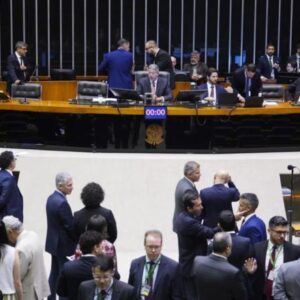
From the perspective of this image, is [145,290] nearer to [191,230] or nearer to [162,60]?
[191,230]

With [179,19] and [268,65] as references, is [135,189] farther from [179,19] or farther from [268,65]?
[179,19]

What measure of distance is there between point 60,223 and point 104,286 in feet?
9.36

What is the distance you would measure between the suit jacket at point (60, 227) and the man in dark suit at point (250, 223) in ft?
5.50

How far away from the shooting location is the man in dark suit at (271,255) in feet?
27.1

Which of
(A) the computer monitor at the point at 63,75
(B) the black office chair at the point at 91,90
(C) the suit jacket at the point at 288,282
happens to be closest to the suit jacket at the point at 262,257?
(C) the suit jacket at the point at 288,282

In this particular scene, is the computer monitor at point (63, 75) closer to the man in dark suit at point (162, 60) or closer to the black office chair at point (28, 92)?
the man in dark suit at point (162, 60)

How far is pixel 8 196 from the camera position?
1070 centimetres

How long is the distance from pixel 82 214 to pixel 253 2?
12525 mm

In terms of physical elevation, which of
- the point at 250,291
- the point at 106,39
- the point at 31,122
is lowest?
the point at 250,291

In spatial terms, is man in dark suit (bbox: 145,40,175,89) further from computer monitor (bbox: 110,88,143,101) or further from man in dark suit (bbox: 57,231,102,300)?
man in dark suit (bbox: 57,231,102,300)

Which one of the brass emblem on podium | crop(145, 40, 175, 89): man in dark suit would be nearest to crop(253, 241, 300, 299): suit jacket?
the brass emblem on podium

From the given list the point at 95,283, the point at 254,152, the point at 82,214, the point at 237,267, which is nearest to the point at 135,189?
the point at 254,152

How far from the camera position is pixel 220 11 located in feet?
68.2

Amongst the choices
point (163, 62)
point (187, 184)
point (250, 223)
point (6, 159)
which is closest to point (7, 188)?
point (6, 159)
